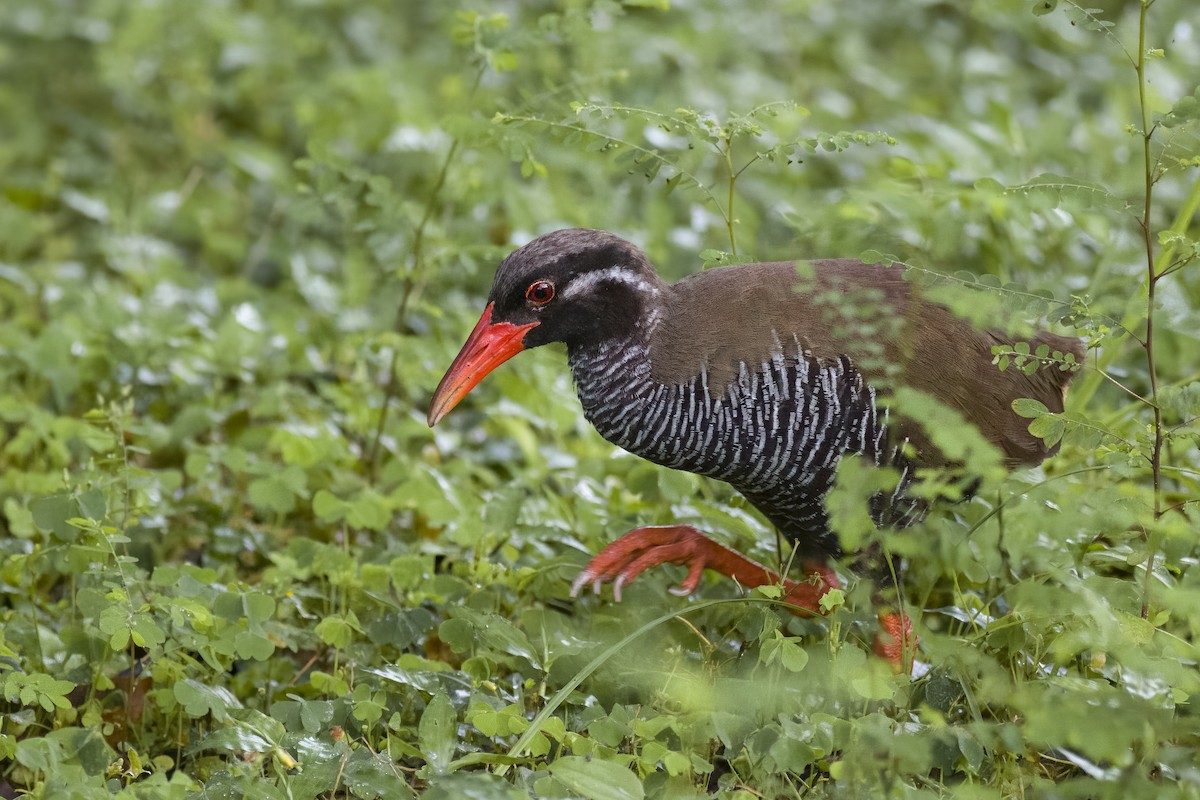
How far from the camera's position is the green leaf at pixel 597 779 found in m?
2.76

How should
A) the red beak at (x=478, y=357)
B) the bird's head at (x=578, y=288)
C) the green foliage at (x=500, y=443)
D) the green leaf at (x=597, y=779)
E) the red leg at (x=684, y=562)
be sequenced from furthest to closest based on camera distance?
the red leg at (x=684, y=562) → the red beak at (x=478, y=357) → the bird's head at (x=578, y=288) → the green foliage at (x=500, y=443) → the green leaf at (x=597, y=779)

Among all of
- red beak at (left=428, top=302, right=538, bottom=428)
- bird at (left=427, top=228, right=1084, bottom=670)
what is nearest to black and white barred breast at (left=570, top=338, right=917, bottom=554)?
bird at (left=427, top=228, right=1084, bottom=670)

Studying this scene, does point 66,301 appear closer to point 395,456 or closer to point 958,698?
point 395,456

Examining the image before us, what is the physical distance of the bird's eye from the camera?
11.1 feet

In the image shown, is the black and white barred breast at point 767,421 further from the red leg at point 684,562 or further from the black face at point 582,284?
the red leg at point 684,562

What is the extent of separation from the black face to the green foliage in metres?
0.25

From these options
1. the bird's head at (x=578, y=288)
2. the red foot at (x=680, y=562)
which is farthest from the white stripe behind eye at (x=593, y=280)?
the red foot at (x=680, y=562)

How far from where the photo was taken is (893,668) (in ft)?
10.9

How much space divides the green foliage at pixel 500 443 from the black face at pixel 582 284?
0.81ft

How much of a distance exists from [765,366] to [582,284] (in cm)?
53

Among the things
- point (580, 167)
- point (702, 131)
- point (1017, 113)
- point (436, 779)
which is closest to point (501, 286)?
point (702, 131)

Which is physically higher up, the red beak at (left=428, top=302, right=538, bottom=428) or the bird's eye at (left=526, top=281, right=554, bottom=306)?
the bird's eye at (left=526, top=281, right=554, bottom=306)

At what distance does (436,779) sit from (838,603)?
1.07 metres

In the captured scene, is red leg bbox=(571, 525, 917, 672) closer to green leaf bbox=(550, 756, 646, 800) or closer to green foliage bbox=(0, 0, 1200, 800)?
green foliage bbox=(0, 0, 1200, 800)
